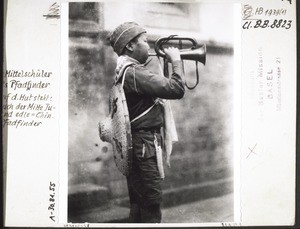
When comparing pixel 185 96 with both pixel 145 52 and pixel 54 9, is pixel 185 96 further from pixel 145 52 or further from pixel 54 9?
pixel 54 9

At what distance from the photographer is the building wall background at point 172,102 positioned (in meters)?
1.33

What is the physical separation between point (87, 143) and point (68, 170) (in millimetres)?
86

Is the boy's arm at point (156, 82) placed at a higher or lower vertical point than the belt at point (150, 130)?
higher

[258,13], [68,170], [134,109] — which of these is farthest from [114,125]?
[258,13]

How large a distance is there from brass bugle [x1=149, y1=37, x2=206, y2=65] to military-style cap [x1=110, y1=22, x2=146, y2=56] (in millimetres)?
59

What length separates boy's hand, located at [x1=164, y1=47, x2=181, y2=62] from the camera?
1330 millimetres

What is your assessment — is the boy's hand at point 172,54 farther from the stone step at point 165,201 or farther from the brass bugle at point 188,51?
the stone step at point 165,201

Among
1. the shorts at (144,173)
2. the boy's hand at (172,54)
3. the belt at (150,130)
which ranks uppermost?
the boy's hand at (172,54)

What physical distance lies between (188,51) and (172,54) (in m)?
0.04

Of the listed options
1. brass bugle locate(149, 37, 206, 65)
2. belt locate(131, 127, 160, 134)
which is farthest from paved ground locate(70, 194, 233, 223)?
brass bugle locate(149, 37, 206, 65)

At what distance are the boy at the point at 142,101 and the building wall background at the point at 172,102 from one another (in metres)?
0.02
